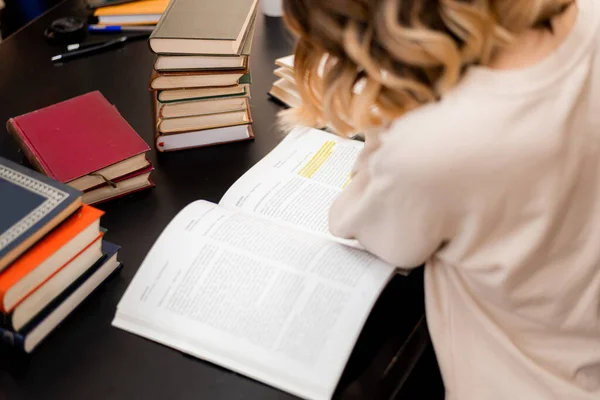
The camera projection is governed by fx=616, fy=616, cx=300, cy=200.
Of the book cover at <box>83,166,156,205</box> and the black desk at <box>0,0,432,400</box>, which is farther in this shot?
the book cover at <box>83,166,156,205</box>

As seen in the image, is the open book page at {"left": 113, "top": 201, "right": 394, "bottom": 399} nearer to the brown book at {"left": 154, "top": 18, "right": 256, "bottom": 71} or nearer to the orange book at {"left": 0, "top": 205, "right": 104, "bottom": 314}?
the orange book at {"left": 0, "top": 205, "right": 104, "bottom": 314}

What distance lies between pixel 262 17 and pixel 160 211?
0.71 metres

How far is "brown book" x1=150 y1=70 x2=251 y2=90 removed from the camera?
3.35 ft

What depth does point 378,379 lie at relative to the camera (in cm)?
77

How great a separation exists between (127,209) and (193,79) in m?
0.24

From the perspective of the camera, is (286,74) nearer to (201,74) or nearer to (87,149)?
(201,74)

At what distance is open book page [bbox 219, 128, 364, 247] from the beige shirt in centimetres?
8

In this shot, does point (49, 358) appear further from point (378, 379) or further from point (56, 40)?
point (56, 40)

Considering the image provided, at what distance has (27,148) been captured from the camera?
95 centimetres

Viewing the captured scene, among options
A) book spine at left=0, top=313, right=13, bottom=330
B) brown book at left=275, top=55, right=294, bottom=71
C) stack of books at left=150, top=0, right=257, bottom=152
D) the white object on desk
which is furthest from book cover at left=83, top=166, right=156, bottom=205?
the white object on desk

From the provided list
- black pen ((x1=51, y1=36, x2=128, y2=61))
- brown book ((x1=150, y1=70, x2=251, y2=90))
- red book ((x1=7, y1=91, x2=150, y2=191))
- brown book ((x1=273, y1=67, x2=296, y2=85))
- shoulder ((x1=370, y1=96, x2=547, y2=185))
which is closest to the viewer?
shoulder ((x1=370, y1=96, x2=547, y2=185))

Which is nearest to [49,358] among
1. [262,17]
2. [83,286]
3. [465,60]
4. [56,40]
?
[83,286]

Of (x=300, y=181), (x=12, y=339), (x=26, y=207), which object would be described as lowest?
(x=300, y=181)

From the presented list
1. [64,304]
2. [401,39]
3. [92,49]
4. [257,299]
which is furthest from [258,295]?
[92,49]
